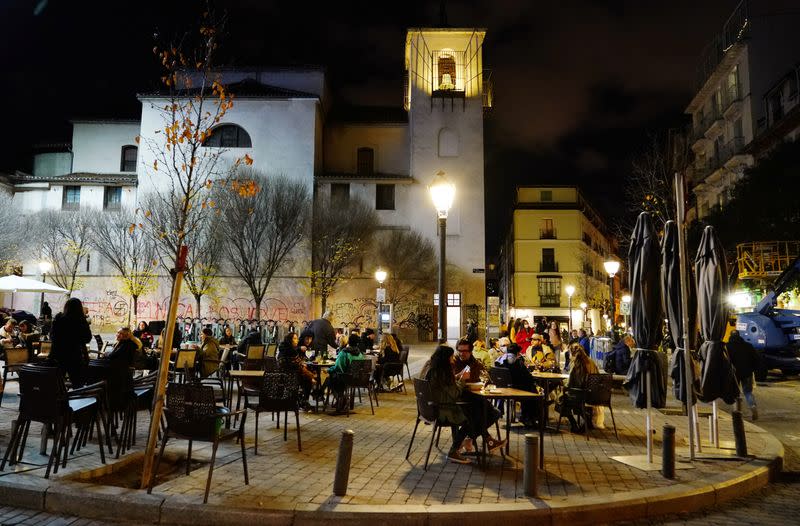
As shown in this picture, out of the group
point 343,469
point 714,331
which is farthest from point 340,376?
point 714,331

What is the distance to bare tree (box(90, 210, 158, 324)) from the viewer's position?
33.5 metres

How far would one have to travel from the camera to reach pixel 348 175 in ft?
126

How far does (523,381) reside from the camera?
8867 mm

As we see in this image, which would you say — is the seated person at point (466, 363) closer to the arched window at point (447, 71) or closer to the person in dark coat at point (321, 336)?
the person in dark coat at point (321, 336)

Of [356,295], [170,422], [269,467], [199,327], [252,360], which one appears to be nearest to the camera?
[170,422]

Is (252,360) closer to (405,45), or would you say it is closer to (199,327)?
(199,327)

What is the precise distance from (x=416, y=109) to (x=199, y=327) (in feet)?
71.5

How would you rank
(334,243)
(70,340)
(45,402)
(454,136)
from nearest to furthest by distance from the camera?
(45,402) < (70,340) < (334,243) < (454,136)

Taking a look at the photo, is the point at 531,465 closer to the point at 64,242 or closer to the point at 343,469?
the point at 343,469

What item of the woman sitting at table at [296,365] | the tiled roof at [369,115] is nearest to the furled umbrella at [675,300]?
the woman sitting at table at [296,365]

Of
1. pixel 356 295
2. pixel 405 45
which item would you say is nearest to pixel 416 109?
pixel 405 45

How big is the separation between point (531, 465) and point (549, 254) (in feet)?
168

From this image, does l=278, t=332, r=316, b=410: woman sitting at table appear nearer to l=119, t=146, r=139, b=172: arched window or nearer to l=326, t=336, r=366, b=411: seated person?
l=326, t=336, r=366, b=411: seated person

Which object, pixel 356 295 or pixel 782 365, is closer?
pixel 782 365
